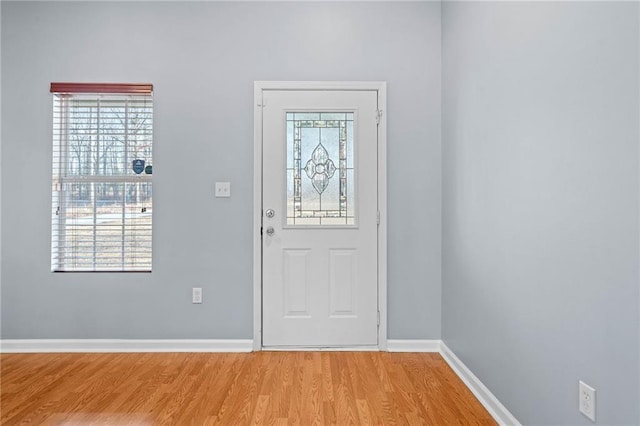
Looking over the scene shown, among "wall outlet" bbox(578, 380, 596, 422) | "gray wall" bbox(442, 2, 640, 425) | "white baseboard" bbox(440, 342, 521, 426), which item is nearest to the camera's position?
"gray wall" bbox(442, 2, 640, 425)

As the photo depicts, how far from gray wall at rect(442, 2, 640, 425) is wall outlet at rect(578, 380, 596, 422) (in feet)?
0.10

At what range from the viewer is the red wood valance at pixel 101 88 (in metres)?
2.92

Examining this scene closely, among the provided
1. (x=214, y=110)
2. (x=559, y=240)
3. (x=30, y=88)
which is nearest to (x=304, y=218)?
(x=214, y=110)

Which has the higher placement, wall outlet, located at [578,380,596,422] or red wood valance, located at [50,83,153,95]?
red wood valance, located at [50,83,153,95]

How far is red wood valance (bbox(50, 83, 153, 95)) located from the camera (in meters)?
2.92

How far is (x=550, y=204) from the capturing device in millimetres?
1556

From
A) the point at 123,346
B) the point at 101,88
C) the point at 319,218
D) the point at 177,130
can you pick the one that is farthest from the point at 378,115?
the point at 123,346

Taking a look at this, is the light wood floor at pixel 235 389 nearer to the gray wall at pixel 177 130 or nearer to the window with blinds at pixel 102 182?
the gray wall at pixel 177 130

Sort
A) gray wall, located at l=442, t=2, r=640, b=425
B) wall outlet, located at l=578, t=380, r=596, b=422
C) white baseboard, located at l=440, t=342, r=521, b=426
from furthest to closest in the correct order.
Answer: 1. white baseboard, located at l=440, t=342, r=521, b=426
2. wall outlet, located at l=578, t=380, r=596, b=422
3. gray wall, located at l=442, t=2, r=640, b=425

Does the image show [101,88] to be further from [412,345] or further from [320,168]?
[412,345]

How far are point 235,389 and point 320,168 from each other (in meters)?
1.60

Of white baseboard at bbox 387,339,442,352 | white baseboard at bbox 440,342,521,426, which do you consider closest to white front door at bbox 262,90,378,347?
white baseboard at bbox 387,339,442,352

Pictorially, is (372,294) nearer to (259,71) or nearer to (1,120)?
(259,71)

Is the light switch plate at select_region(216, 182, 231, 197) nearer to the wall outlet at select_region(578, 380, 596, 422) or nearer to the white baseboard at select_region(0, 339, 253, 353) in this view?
the white baseboard at select_region(0, 339, 253, 353)
